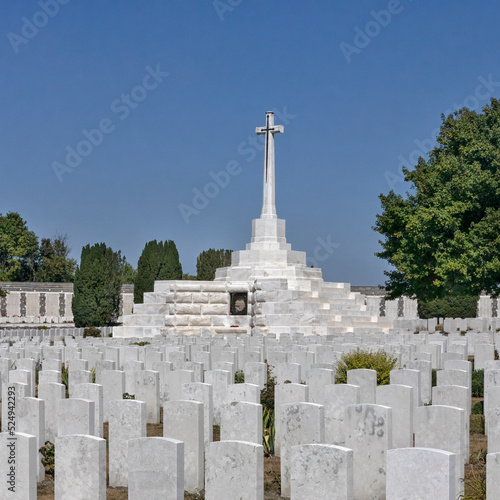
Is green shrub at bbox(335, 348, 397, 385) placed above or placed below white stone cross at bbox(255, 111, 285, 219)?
below

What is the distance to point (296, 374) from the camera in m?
11.4

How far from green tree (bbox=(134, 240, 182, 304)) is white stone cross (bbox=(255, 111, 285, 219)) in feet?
52.4

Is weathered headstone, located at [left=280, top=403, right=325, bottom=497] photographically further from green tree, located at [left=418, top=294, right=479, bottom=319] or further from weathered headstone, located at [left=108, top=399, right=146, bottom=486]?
green tree, located at [left=418, top=294, right=479, bottom=319]

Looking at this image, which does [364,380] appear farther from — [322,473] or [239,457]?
[322,473]

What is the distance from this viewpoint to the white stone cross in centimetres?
3281

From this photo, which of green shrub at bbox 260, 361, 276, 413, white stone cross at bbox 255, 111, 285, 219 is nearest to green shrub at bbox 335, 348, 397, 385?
green shrub at bbox 260, 361, 276, 413

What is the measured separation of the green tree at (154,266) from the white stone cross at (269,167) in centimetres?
1597

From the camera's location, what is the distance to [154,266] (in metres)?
48.4

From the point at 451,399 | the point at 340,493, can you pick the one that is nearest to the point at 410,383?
the point at 451,399

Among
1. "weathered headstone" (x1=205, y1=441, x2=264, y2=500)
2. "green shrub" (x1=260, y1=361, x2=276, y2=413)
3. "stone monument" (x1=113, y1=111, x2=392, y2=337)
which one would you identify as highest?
"stone monument" (x1=113, y1=111, x2=392, y2=337)

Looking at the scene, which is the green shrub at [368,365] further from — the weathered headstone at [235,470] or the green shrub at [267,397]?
the weathered headstone at [235,470]

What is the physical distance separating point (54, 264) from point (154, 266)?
1034 inches

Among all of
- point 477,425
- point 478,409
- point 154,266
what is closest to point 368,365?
point 478,409

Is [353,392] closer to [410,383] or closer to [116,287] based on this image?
[410,383]
